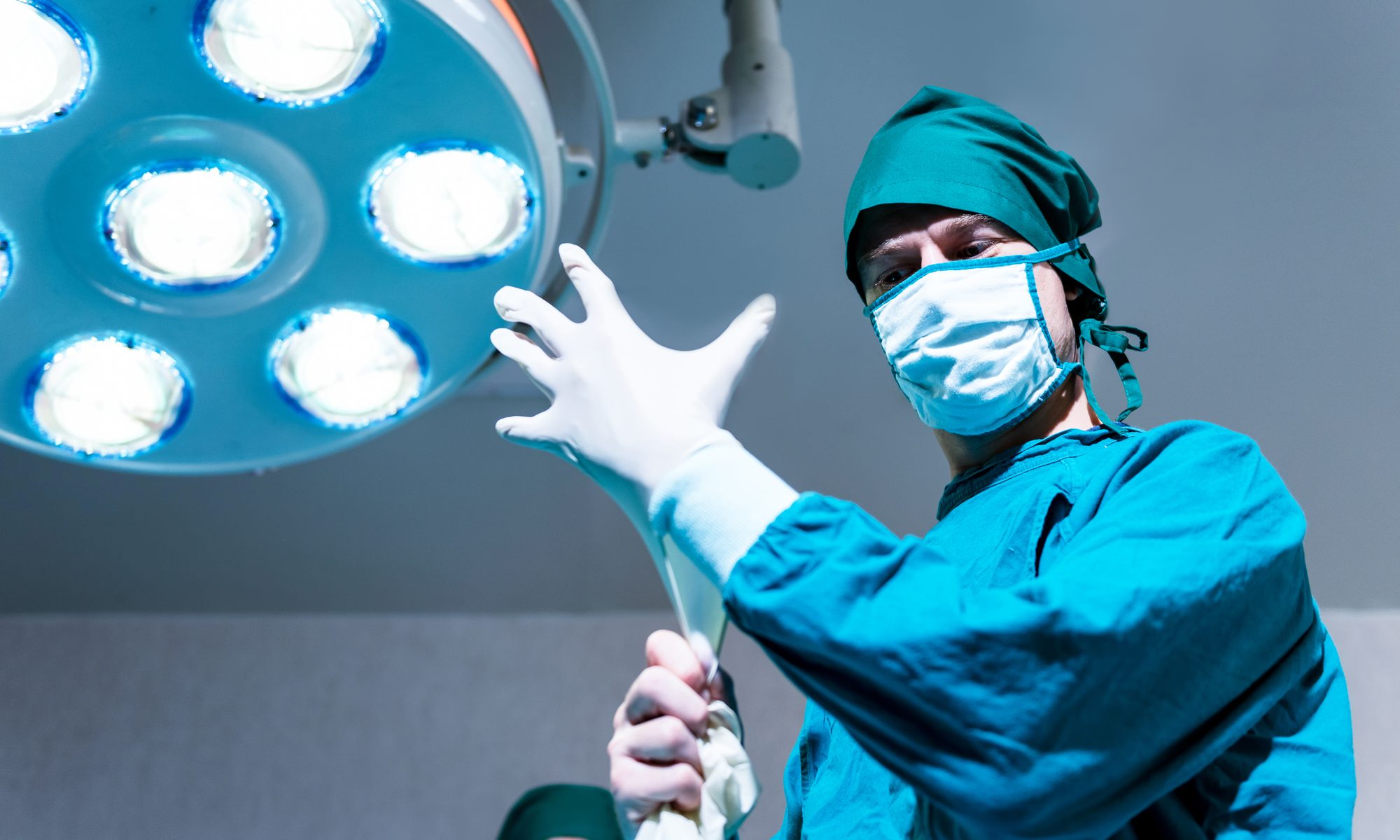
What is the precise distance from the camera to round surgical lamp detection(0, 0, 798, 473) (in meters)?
1.28

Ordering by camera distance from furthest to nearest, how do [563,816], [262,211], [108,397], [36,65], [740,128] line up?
[563,816], [740,128], [108,397], [262,211], [36,65]

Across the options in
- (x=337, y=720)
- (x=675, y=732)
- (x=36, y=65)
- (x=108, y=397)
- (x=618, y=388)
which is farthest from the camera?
(x=337, y=720)

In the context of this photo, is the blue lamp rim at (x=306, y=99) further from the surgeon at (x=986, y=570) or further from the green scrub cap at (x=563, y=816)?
the green scrub cap at (x=563, y=816)

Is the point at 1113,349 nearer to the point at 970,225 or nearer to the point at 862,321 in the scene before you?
the point at 970,225

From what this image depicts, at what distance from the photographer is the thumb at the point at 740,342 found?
1057mm

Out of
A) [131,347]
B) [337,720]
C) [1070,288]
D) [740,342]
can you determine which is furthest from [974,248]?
[337,720]

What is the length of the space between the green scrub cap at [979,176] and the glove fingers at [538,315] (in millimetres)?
440

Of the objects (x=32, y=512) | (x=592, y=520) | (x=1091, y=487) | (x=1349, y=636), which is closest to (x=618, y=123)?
(x=1091, y=487)

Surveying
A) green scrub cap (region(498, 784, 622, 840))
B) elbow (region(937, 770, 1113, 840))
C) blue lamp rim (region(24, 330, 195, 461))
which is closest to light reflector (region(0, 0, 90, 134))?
blue lamp rim (region(24, 330, 195, 461))

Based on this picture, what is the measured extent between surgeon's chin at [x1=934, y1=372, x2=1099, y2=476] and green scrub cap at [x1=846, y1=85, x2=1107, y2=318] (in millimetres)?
121

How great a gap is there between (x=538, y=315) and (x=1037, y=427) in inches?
21.9

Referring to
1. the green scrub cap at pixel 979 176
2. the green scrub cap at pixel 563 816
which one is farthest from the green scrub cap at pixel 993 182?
the green scrub cap at pixel 563 816

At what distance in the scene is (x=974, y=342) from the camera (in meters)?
1.28

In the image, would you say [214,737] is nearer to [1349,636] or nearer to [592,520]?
[592,520]
